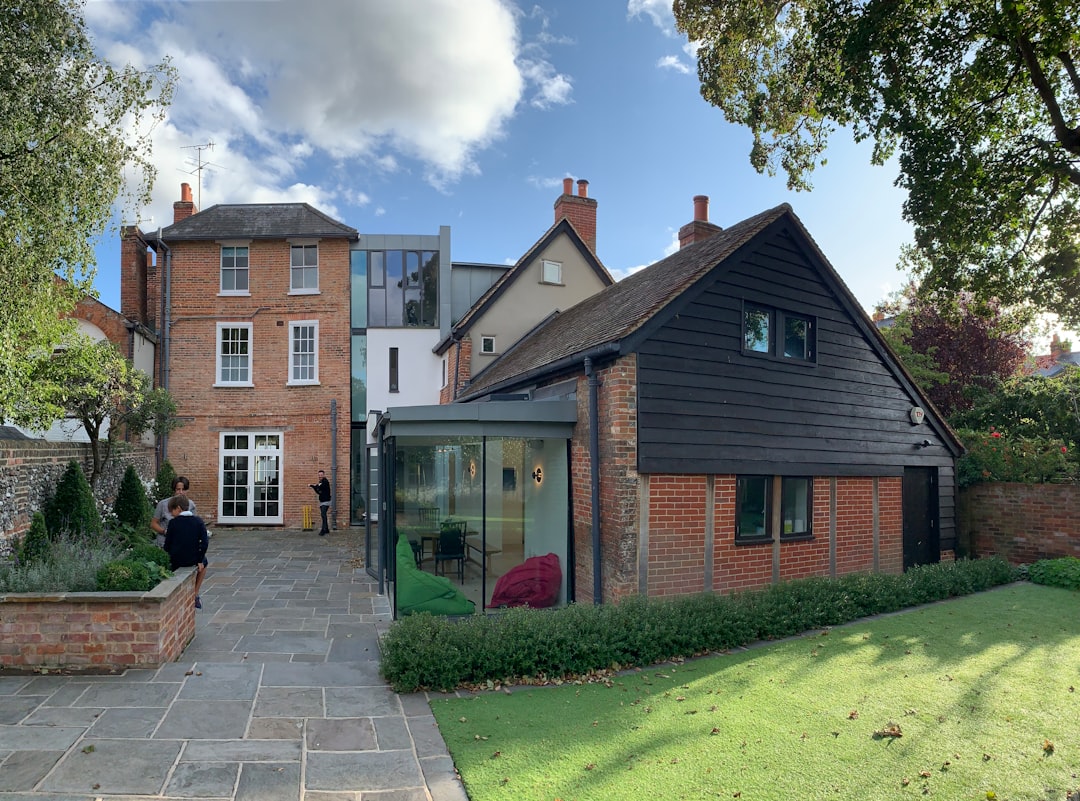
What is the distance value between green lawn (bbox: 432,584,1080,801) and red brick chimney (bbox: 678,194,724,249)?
953 cm

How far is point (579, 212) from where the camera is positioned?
63.4 feet

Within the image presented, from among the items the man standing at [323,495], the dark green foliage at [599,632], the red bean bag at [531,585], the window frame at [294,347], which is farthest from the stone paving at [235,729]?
the window frame at [294,347]

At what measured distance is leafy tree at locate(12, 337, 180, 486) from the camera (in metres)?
9.88

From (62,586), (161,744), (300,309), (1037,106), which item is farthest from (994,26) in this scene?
(300,309)

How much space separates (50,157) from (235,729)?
303 inches

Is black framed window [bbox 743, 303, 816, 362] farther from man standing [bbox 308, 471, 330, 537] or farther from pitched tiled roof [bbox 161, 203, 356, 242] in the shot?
pitched tiled roof [bbox 161, 203, 356, 242]

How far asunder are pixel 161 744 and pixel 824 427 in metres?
9.61

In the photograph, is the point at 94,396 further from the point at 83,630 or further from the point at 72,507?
the point at 83,630

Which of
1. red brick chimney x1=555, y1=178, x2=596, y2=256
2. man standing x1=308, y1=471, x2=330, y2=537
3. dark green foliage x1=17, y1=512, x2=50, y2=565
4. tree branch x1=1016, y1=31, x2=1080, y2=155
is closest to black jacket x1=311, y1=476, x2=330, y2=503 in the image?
man standing x1=308, y1=471, x2=330, y2=537

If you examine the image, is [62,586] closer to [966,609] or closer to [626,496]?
[626,496]

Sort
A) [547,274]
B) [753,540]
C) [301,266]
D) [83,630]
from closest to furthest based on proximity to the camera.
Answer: [83,630] < [753,540] < [547,274] < [301,266]

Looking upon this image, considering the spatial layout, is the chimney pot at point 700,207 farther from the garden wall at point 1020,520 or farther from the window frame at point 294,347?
the window frame at point 294,347

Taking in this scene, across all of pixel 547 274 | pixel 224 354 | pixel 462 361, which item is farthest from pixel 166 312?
pixel 547 274

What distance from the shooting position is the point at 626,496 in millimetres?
8531
